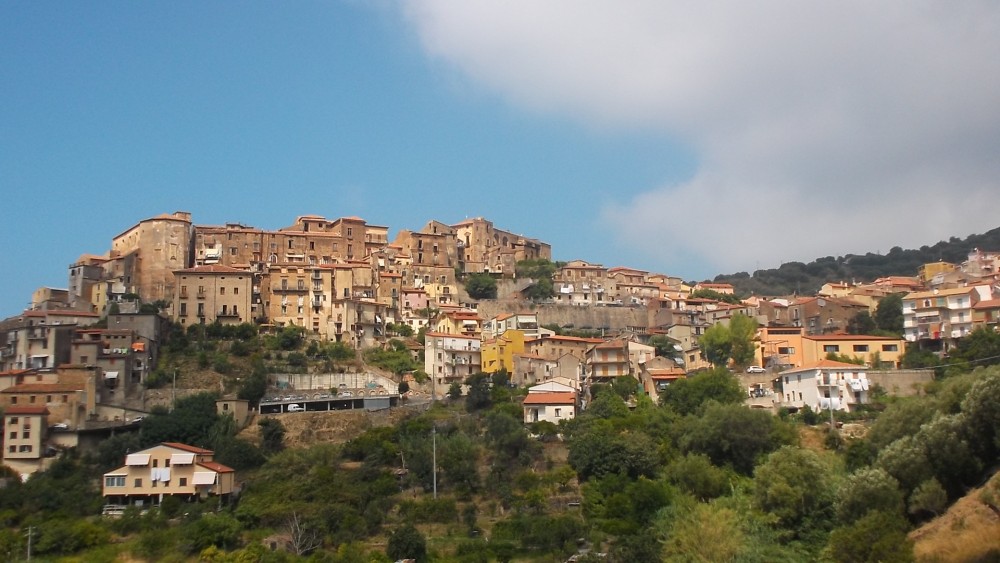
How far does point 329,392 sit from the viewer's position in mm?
54094

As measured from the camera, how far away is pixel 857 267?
134 meters

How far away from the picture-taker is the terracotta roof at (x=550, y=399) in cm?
4950

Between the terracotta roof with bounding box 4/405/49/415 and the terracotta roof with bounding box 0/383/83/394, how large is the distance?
968 mm

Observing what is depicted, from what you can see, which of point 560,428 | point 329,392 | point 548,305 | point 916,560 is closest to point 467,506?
point 560,428

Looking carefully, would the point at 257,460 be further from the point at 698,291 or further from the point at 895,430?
the point at 698,291

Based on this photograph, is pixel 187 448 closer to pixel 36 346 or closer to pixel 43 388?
pixel 43 388

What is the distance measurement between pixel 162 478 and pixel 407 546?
12.1 meters

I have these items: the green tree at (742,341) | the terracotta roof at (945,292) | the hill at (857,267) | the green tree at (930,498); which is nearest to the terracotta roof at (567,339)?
the green tree at (742,341)

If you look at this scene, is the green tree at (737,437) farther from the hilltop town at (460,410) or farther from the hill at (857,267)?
the hill at (857,267)

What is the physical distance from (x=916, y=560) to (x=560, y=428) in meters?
22.2

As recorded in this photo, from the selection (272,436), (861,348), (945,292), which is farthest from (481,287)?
(945,292)

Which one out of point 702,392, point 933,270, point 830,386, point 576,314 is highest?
point 933,270

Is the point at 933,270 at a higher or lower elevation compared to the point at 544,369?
higher

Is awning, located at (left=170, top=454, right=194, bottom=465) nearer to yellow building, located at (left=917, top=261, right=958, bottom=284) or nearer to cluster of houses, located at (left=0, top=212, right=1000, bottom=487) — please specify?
cluster of houses, located at (left=0, top=212, right=1000, bottom=487)
